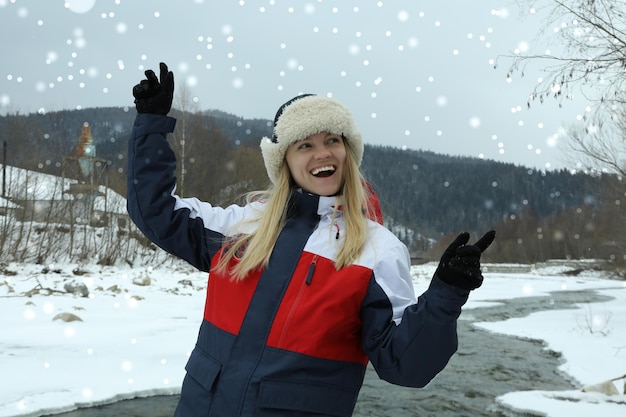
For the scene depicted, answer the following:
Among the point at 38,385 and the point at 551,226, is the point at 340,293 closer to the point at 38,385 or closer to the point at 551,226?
the point at 38,385

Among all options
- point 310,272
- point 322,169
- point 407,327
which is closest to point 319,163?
point 322,169

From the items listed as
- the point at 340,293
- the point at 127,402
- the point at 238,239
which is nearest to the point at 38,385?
the point at 127,402

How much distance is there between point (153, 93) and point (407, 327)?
4.28 ft

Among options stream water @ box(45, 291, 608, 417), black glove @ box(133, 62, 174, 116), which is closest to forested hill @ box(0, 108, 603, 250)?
stream water @ box(45, 291, 608, 417)

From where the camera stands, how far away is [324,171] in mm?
2211

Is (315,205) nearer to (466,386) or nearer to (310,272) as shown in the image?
(310,272)

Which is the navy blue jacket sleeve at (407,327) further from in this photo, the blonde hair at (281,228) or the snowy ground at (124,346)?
the snowy ground at (124,346)

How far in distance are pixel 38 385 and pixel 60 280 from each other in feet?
30.3

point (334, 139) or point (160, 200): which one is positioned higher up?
point (334, 139)

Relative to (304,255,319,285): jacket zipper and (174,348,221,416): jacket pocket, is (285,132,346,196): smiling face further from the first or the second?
(174,348,221,416): jacket pocket

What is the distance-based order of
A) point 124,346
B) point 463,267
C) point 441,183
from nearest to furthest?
point 463,267, point 124,346, point 441,183

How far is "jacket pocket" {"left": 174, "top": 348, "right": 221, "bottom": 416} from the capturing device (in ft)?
6.07

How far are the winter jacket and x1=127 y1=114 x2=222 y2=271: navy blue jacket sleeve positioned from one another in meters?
0.21

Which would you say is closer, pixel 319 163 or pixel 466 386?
pixel 319 163
